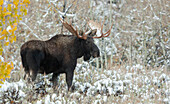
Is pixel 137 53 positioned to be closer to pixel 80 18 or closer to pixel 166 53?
pixel 166 53

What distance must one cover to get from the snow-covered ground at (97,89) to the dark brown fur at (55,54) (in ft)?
1.42

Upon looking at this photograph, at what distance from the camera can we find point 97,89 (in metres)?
7.94

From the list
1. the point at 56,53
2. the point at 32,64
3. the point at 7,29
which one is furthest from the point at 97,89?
the point at 7,29

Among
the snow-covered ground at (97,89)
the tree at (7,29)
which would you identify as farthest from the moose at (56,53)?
the tree at (7,29)

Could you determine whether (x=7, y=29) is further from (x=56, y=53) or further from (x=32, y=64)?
(x=56, y=53)

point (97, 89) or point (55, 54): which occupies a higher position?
point (55, 54)

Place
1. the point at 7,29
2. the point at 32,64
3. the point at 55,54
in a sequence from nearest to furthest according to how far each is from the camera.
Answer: the point at 7,29, the point at 32,64, the point at 55,54

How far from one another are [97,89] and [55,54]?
1.69 metres

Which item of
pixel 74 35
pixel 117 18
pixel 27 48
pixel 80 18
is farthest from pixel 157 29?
pixel 27 48

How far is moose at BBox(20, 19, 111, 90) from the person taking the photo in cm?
662

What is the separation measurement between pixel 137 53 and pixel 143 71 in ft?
35.7

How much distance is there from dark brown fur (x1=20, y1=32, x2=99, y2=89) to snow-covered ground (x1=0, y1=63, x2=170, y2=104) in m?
0.43

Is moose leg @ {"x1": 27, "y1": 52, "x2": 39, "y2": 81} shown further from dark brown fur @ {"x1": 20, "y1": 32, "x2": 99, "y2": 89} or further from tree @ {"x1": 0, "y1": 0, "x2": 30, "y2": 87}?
tree @ {"x1": 0, "y1": 0, "x2": 30, "y2": 87}

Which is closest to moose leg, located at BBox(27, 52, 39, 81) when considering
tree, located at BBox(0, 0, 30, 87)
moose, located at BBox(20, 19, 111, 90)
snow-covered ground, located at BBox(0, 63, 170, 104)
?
moose, located at BBox(20, 19, 111, 90)
